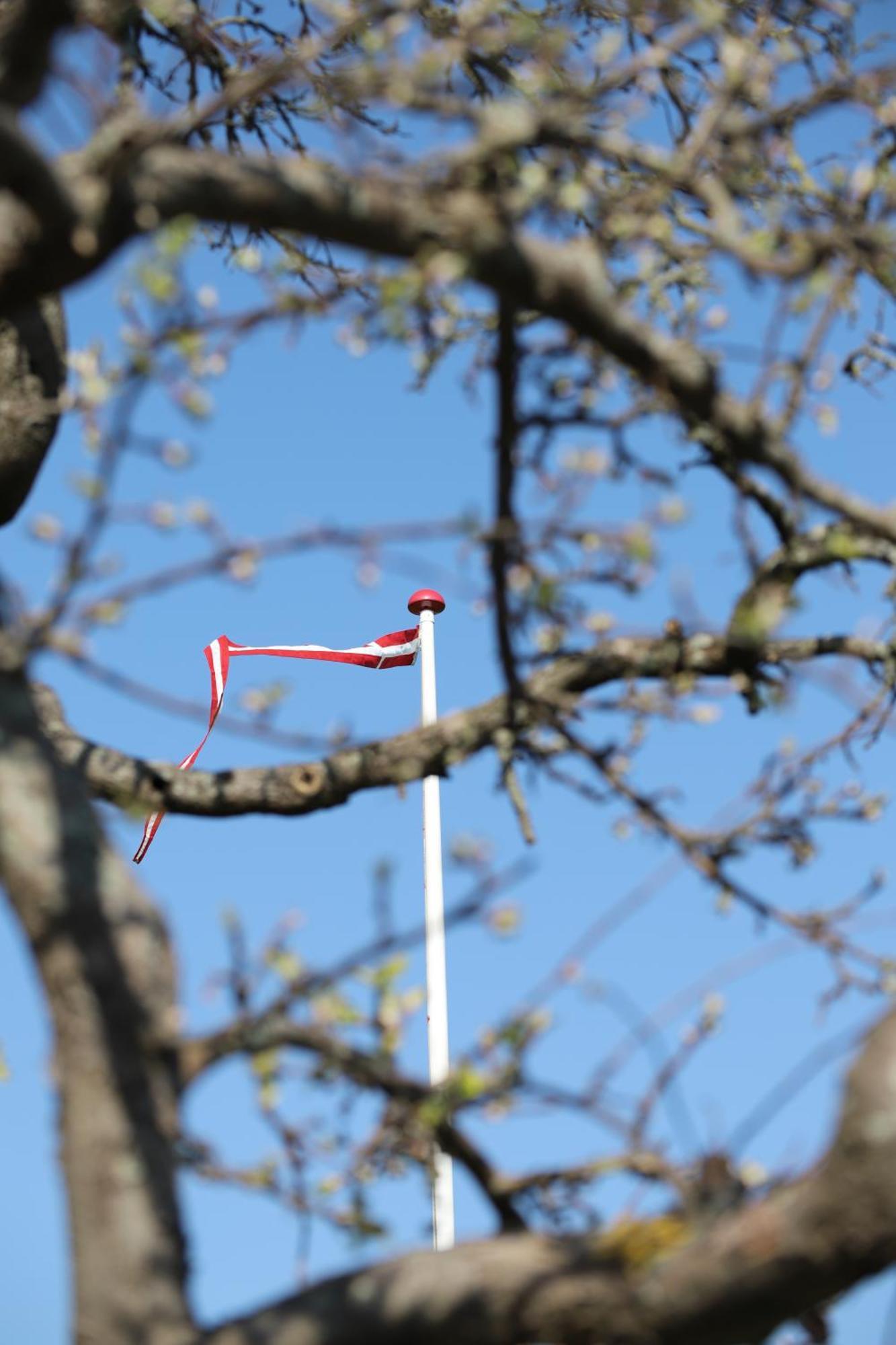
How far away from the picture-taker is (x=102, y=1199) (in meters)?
2.99

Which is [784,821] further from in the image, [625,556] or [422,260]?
[422,260]

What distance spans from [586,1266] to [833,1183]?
0.54 meters

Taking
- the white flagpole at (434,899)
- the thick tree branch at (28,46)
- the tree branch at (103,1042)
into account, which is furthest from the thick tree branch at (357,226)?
the white flagpole at (434,899)

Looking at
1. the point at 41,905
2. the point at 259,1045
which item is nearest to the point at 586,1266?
the point at 259,1045

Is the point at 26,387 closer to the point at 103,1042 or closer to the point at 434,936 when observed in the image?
the point at 103,1042

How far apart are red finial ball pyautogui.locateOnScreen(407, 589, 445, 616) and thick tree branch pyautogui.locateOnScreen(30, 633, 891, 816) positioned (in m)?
5.05

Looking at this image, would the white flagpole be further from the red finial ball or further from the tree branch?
the tree branch

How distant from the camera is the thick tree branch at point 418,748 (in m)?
4.27

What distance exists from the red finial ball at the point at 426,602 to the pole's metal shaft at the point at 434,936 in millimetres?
39

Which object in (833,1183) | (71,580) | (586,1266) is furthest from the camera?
(71,580)

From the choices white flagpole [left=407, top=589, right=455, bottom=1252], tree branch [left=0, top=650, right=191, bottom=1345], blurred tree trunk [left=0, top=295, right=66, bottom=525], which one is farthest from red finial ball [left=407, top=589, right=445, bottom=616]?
tree branch [left=0, top=650, right=191, bottom=1345]

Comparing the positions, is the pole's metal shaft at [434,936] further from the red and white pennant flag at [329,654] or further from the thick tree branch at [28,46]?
the thick tree branch at [28,46]

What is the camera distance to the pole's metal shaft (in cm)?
727

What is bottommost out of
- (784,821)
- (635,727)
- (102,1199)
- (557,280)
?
(102,1199)
